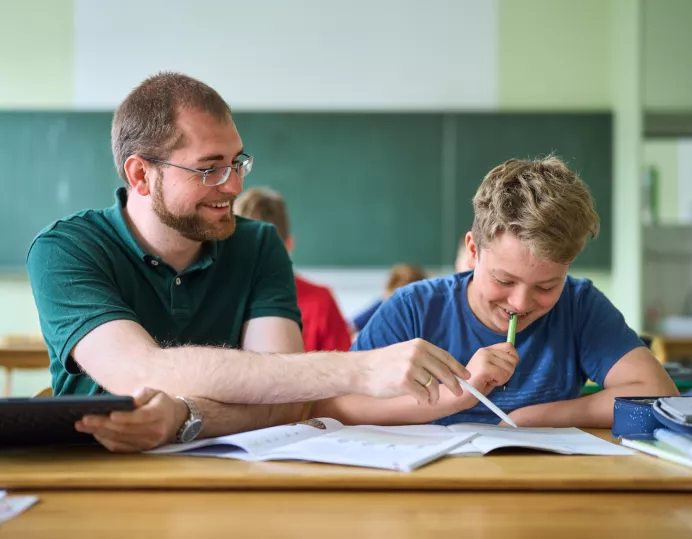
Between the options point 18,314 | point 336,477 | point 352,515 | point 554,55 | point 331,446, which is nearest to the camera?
point 352,515

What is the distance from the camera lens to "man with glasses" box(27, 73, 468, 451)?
1441mm

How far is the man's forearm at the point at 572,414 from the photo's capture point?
1604 millimetres

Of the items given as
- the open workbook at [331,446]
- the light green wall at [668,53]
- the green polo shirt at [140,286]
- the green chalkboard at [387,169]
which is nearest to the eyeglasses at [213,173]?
the green polo shirt at [140,286]

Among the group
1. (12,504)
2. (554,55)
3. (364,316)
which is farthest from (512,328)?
(554,55)

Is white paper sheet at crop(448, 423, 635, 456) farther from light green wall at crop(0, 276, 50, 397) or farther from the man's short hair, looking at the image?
light green wall at crop(0, 276, 50, 397)

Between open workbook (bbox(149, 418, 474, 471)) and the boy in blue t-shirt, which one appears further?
the boy in blue t-shirt

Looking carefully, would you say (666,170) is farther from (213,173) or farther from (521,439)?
(521,439)

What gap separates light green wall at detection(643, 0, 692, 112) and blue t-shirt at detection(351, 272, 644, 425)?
13.1 feet

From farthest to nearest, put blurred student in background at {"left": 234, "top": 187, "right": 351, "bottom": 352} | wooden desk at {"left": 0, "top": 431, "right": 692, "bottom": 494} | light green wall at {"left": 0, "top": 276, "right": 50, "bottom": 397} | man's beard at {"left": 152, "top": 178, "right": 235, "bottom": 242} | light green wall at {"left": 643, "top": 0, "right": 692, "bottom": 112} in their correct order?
1. light green wall at {"left": 0, "top": 276, "right": 50, "bottom": 397}
2. light green wall at {"left": 643, "top": 0, "right": 692, "bottom": 112}
3. blurred student in background at {"left": 234, "top": 187, "right": 351, "bottom": 352}
4. man's beard at {"left": 152, "top": 178, "right": 235, "bottom": 242}
5. wooden desk at {"left": 0, "top": 431, "right": 692, "bottom": 494}

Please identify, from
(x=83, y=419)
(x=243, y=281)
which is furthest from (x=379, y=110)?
(x=83, y=419)

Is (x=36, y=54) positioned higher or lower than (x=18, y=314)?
higher

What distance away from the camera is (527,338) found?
1.79m

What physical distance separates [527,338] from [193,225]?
0.77 metres

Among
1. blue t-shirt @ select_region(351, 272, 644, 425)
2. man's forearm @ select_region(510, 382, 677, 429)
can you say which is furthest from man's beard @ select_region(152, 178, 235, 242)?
man's forearm @ select_region(510, 382, 677, 429)
